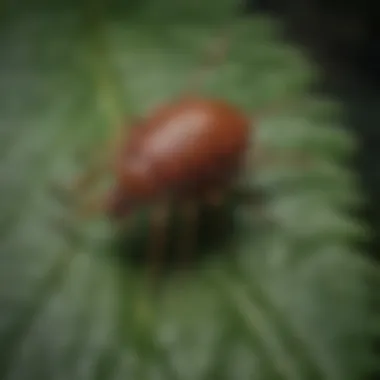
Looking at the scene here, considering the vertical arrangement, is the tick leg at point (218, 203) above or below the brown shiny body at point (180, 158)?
below

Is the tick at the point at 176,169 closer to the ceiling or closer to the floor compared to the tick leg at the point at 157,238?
closer to the ceiling

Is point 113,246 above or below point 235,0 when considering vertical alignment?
below

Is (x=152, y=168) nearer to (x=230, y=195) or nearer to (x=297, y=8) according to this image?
(x=230, y=195)

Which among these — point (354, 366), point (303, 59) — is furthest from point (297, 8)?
point (354, 366)

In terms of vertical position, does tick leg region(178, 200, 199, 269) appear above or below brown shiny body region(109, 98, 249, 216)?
below
